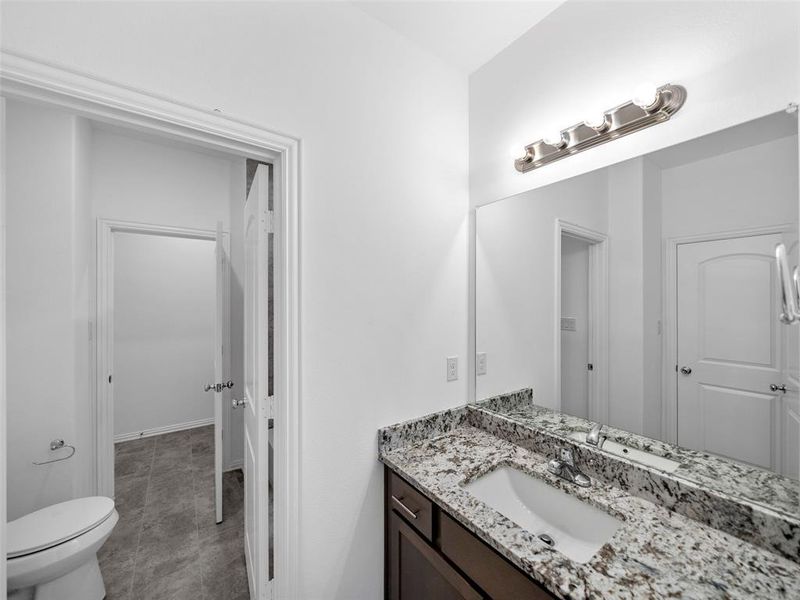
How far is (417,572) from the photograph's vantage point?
3.88ft

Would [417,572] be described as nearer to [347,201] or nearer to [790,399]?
[790,399]

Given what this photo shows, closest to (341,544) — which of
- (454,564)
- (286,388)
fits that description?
(454,564)

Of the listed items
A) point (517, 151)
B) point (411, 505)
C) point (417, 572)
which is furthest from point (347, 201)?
point (417, 572)

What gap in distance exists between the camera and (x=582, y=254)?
1.30m

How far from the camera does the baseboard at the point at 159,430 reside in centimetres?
349

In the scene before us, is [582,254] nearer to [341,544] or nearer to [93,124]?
[341,544]

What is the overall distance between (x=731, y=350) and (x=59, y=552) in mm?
2536

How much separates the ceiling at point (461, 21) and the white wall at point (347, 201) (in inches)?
2.5

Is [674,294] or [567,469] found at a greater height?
[674,294]

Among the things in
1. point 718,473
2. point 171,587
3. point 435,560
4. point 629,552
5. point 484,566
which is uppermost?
point 718,473

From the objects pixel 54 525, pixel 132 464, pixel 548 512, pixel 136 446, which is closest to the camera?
pixel 548 512

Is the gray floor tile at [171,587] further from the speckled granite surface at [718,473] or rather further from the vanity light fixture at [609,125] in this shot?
the vanity light fixture at [609,125]

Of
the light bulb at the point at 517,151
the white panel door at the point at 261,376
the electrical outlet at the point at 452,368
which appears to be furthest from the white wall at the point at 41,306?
the light bulb at the point at 517,151

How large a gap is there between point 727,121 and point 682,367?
693 mm
